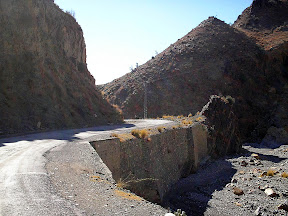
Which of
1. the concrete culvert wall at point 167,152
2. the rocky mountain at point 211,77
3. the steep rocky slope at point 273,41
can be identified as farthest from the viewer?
the rocky mountain at point 211,77

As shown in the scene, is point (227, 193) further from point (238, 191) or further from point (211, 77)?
point (211, 77)

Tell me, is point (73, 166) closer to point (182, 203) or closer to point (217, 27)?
point (182, 203)

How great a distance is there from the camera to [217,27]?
69.8 m

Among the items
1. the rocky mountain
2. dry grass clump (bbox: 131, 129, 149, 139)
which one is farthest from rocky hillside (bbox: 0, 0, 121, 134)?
the rocky mountain

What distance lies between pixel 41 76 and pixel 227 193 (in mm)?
15034

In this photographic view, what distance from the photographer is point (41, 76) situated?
20484 mm

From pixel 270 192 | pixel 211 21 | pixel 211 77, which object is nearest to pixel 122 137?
pixel 270 192

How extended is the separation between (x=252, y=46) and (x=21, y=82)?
54.9 m

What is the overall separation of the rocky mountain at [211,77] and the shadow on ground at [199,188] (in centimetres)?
2545

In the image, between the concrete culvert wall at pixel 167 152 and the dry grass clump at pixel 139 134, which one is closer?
the concrete culvert wall at pixel 167 152

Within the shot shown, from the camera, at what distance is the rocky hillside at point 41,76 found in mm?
17359

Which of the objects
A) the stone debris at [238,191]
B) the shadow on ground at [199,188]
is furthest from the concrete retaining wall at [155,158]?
the stone debris at [238,191]

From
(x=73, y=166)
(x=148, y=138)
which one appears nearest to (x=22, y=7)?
(x=148, y=138)

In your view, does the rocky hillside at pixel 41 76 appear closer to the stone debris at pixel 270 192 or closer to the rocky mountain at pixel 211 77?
the stone debris at pixel 270 192
